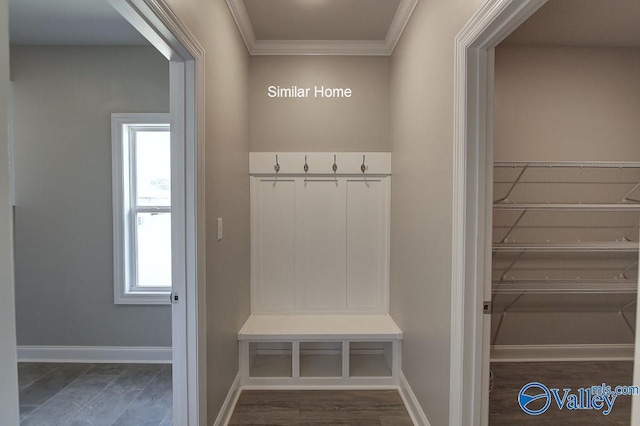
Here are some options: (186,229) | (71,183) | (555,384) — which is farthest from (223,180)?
(555,384)

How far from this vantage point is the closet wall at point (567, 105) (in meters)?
2.61

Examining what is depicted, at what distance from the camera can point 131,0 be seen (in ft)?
3.23

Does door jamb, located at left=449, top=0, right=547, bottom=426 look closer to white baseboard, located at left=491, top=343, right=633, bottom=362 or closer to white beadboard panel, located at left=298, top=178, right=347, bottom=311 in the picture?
white beadboard panel, located at left=298, top=178, right=347, bottom=311

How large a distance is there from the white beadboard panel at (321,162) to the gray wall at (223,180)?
164 millimetres

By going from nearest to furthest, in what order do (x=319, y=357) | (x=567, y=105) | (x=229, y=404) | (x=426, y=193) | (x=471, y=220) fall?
(x=471, y=220)
(x=426, y=193)
(x=229, y=404)
(x=567, y=105)
(x=319, y=357)

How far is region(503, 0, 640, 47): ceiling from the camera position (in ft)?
6.73

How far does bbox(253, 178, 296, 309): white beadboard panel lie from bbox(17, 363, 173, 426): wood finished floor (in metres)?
1.00

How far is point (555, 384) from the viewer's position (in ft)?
8.00

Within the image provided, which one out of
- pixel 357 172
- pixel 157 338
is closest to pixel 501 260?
pixel 357 172

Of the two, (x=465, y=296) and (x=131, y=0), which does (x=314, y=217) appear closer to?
(x=465, y=296)

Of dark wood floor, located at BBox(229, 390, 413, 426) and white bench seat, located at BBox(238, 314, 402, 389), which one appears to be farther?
white bench seat, located at BBox(238, 314, 402, 389)

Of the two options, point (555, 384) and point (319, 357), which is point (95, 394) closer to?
point (319, 357)

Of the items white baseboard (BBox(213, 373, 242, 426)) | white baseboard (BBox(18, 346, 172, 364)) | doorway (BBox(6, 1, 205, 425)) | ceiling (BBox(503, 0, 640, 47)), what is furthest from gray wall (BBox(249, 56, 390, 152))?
white baseboard (BBox(18, 346, 172, 364))

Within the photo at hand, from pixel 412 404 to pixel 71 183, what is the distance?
3.11 meters
